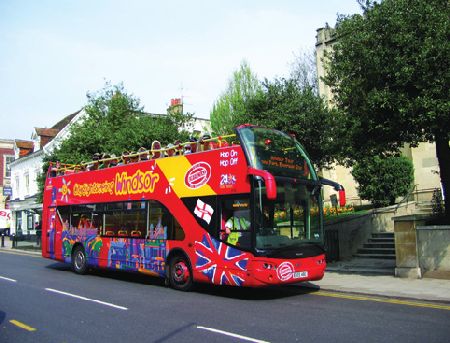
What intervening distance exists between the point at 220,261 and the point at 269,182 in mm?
→ 2541

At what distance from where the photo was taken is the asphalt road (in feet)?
22.3

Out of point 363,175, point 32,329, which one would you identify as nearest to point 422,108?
point 32,329

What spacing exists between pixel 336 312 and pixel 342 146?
6911mm

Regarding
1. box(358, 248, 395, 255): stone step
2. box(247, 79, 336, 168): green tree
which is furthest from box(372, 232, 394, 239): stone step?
box(247, 79, 336, 168): green tree

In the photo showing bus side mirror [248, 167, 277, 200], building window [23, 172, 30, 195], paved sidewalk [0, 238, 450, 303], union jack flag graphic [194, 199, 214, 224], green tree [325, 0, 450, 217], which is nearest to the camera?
bus side mirror [248, 167, 277, 200]

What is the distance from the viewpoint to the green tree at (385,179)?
20953mm

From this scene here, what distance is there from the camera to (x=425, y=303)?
30.0ft

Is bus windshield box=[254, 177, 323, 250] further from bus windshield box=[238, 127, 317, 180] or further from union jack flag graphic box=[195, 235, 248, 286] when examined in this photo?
union jack flag graphic box=[195, 235, 248, 286]

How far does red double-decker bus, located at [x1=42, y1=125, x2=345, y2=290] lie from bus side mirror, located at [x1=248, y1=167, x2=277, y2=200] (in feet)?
0.07

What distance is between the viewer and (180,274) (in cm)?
1152

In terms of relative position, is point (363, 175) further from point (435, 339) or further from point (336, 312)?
point (435, 339)

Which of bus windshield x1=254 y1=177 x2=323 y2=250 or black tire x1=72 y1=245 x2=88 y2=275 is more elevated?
bus windshield x1=254 y1=177 x2=323 y2=250

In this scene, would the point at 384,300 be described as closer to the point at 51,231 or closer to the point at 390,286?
the point at 390,286

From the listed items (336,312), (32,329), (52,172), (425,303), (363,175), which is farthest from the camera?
(363,175)
